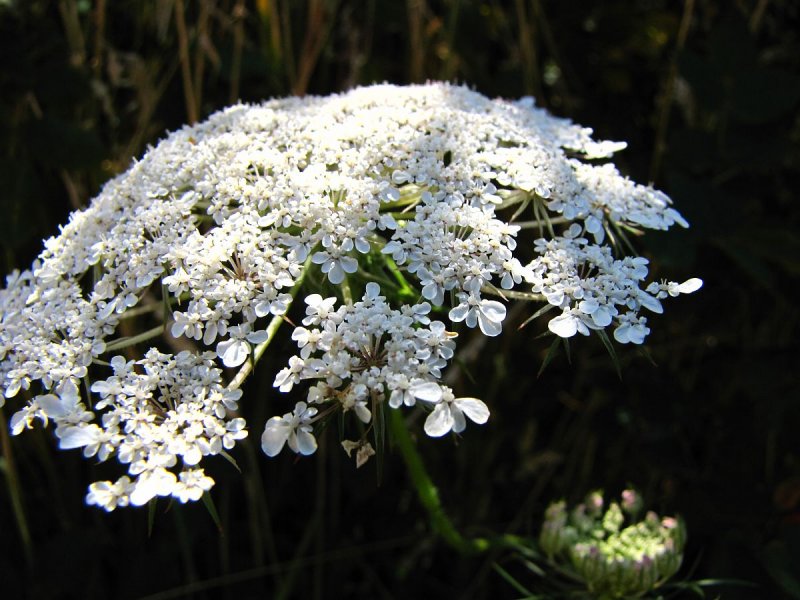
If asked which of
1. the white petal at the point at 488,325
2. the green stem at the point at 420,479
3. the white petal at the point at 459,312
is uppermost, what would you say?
the white petal at the point at 459,312

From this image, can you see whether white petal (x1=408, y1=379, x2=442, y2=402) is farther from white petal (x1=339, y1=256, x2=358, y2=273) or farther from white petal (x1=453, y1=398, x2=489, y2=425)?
white petal (x1=339, y1=256, x2=358, y2=273)

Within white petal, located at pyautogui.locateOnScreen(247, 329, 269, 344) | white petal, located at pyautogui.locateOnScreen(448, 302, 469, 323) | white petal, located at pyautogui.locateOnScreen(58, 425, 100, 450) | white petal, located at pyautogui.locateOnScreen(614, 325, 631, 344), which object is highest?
white petal, located at pyautogui.locateOnScreen(247, 329, 269, 344)

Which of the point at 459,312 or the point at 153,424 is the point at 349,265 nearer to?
the point at 459,312

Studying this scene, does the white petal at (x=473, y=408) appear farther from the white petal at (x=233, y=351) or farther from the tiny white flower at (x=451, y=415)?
the white petal at (x=233, y=351)

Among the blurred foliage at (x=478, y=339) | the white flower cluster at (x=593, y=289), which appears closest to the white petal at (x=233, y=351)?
the white flower cluster at (x=593, y=289)

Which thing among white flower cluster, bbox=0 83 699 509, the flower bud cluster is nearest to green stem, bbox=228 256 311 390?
white flower cluster, bbox=0 83 699 509

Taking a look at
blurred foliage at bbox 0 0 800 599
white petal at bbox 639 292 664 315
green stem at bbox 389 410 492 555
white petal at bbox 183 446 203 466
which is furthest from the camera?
blurred foliage at bbox 0 0 800 599

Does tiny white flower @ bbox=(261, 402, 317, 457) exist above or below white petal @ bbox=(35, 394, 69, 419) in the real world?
below
